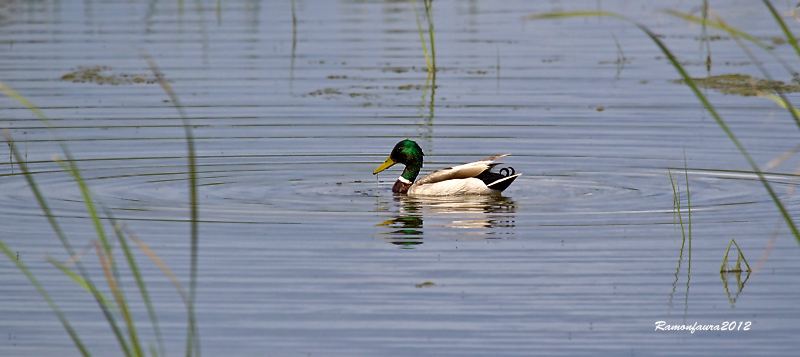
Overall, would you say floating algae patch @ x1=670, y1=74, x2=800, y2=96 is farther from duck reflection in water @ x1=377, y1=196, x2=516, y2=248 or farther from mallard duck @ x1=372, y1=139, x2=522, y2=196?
duck reflection in water @ x1=377, y1=196, x2=516, y2=248

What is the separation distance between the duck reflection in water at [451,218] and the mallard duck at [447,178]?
79mm

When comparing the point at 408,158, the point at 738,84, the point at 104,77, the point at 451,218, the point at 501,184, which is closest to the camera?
the point at 451,218

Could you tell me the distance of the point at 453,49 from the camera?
63.2ft

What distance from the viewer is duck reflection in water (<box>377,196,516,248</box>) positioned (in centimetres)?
820

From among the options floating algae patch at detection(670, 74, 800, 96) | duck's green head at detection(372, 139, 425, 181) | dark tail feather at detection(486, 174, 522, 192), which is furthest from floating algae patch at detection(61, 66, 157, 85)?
dark tail feather at detection(486, 174, 522, 192)

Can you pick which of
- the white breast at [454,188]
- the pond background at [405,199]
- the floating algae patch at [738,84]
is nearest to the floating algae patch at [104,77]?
the pond background at [405,199]

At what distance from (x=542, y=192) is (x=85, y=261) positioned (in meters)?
4.12

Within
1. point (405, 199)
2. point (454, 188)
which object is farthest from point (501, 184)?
point (405, 199)

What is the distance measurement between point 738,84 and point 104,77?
8794mm

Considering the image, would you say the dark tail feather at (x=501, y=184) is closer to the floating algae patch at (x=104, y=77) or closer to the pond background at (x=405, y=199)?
the pond background at (x=405, y=199)

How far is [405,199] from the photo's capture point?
32.8 feet

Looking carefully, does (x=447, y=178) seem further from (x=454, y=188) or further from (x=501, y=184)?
(x=501, y=184)

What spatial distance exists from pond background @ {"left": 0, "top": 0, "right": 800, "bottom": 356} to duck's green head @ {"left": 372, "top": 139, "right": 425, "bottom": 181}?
0.32 m

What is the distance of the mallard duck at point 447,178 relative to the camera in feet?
32.0
